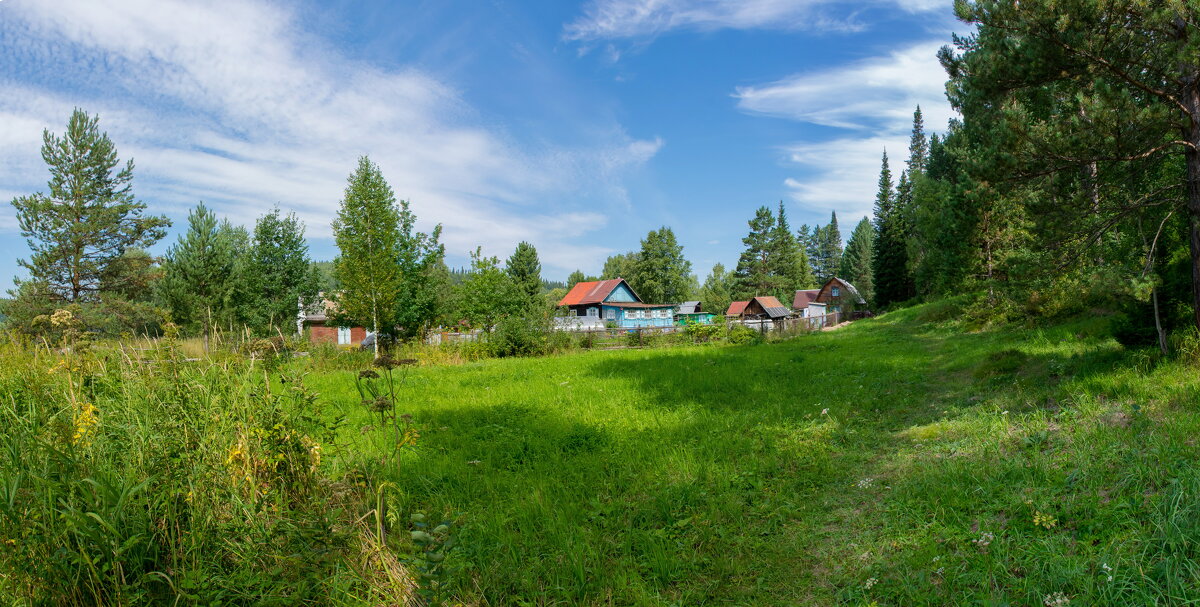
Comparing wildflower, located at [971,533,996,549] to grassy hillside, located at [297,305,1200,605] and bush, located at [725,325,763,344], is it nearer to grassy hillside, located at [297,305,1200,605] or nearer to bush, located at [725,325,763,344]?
Result: grassy hillside, located at [297,305,1200,605]

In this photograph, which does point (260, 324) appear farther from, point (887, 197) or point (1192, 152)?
point (887, 197)

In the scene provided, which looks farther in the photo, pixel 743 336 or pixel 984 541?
pixel 743 336

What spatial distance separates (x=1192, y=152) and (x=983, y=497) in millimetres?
5657

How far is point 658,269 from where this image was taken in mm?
64125

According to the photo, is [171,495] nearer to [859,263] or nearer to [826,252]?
[859,263]

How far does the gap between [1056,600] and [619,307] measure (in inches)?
1958

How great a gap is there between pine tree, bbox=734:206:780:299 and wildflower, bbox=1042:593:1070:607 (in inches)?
2579

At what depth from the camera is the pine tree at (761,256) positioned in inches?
2576

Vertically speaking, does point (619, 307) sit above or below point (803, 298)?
below

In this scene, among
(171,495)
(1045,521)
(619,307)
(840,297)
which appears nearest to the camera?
(171,495)

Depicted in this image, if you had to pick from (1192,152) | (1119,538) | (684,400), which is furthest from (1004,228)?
(1119,538)

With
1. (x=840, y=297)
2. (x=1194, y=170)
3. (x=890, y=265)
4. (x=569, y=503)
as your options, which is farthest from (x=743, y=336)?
(x=840, y=297)

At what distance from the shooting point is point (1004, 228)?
19062 millimetres

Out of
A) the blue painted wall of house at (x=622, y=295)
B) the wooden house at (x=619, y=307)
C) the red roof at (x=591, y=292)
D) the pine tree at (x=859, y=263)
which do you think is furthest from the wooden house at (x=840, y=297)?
the red roof at (x=591, y=292)
